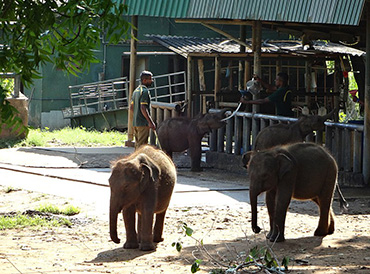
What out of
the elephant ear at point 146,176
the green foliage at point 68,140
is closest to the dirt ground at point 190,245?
the elephant ear at point 146,176

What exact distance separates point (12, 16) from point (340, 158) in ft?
28.7

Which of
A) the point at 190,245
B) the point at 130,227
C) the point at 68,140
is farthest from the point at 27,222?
the point at 68,140

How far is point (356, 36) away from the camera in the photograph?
1762 cm

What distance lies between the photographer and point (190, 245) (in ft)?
28.7

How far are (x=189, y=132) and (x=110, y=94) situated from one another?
41.7ft

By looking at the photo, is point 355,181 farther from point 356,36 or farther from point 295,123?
point 356,36

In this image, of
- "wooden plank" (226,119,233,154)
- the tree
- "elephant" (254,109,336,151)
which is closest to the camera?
the tree

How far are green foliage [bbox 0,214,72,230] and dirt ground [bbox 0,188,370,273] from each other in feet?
0.55

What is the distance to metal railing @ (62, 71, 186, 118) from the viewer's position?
27672 mm

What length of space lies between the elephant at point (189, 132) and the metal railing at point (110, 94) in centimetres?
1097

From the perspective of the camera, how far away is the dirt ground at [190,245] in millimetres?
7469

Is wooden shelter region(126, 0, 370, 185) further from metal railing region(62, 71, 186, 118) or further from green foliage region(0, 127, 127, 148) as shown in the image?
metal railing region(62, 71, 186, 118)

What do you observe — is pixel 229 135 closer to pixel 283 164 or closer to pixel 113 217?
pixel 283 164

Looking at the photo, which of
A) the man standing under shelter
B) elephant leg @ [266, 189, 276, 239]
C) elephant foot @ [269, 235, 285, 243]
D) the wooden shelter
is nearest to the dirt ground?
elephant foot @ [269, 235, 285, 243]
